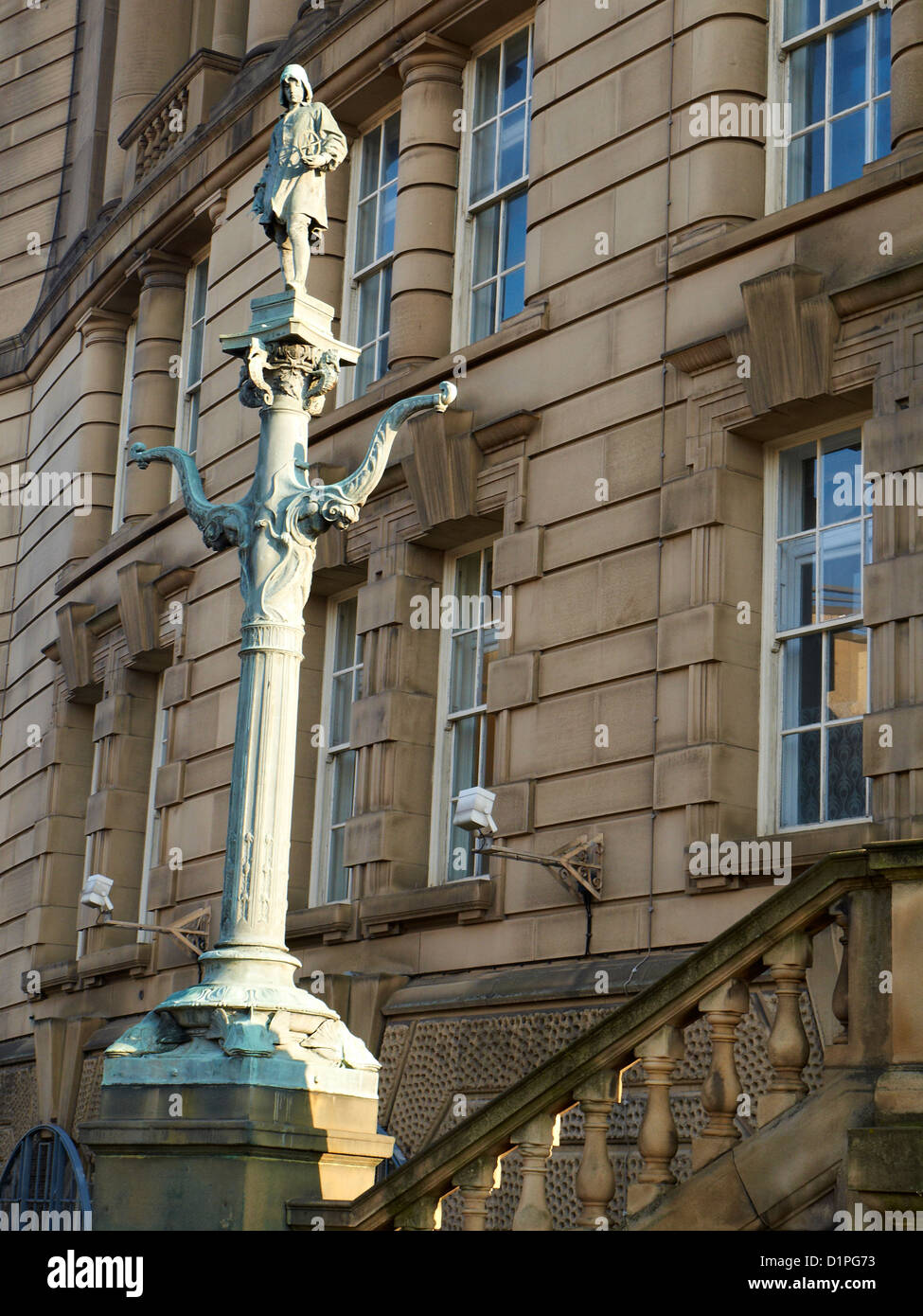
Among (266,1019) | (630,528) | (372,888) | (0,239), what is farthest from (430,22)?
(0,239)

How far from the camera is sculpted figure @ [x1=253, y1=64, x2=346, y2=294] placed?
9.86 meters

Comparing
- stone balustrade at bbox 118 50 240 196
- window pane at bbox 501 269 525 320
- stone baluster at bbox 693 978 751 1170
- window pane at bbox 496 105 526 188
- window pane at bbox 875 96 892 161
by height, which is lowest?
stone baluster at bbox 693 978 751 1170

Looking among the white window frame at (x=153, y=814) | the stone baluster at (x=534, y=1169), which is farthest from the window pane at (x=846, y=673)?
the white window frame at (x=153, y=814)

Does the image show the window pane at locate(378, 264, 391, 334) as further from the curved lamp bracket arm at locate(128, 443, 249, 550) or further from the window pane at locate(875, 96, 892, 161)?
the curved lamp bracket arm at locate(128, 443, 249, 550)

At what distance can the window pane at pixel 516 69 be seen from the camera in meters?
15.8

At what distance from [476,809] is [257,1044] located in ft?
14.6

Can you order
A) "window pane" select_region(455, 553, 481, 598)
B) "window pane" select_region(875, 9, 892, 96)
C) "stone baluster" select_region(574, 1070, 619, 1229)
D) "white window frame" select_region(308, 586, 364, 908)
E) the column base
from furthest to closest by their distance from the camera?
"white window frame" select_region(308, 586, 364, 908)
"window pane" select_region(455, 553, 481, 598)
"window pane" select_region(875, 9, 892, 96)
the column base
"stone baluster" select_region(574, 1070, 619, 1229)

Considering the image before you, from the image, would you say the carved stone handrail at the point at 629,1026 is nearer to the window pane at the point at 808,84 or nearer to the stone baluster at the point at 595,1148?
the stone baluster at the point at 595,1148

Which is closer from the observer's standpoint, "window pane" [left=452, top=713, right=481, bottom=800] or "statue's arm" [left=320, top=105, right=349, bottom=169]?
"statue's arm" [left=320, top=105, right=349, bottom=169]

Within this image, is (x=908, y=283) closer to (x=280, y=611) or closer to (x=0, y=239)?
(x=280, y=611)

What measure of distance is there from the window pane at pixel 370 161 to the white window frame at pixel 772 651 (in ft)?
21.9

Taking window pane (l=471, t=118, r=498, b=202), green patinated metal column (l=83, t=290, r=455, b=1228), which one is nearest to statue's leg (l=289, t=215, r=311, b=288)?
green patinated metal column (l=83, t=290, r=455, b=1228)

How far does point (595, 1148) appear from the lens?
8.02 m

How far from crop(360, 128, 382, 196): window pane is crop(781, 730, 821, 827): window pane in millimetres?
8101
